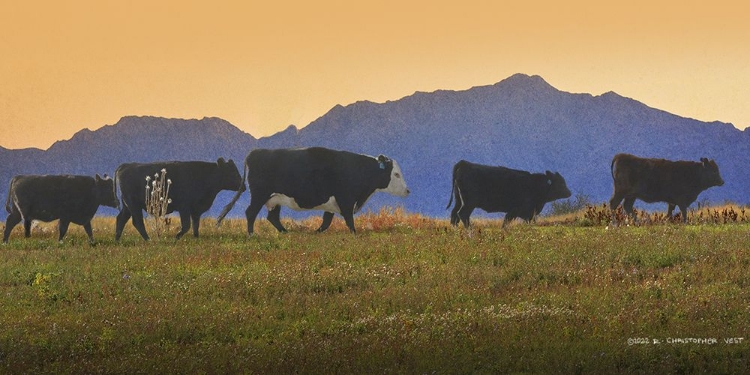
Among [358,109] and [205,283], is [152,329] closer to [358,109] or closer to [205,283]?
[205,283]

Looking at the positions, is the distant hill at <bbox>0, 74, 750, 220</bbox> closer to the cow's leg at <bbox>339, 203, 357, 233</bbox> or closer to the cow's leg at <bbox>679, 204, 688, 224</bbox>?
the cow's leg at <bbox>679, 204, 688, 224</bbox>

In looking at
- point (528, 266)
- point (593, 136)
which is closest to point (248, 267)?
point (528, 266)

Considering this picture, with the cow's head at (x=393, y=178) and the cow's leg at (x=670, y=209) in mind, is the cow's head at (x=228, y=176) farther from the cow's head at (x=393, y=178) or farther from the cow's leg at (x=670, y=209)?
the cow's leg at (x=670, y=209)

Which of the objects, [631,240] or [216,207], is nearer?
[631,240]

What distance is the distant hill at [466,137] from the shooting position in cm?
11119

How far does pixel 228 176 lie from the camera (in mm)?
33000

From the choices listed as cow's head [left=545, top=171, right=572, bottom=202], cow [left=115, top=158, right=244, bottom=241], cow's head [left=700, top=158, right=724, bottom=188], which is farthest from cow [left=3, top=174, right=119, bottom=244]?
cow's head [left=700, top=158, right=724, bottom=188]

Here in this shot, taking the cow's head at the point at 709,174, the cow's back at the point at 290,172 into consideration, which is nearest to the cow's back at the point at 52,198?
the cow's back at the point at 290,172

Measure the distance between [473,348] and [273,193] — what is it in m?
18.9

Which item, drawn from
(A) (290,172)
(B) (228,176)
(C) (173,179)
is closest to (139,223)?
(C) (173,179)

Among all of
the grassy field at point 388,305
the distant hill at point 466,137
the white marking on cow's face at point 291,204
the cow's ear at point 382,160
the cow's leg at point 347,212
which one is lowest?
the grassy field at point 388,305

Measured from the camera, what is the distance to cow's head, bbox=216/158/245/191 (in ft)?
108

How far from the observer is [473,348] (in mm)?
13445

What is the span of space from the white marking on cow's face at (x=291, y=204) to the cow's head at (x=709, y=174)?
555 inches
